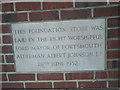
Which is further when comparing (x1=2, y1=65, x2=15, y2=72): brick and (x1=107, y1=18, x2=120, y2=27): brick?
(x1=2, y1=65, x2=15, y2=72): brick

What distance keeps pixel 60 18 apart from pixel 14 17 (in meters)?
0.30

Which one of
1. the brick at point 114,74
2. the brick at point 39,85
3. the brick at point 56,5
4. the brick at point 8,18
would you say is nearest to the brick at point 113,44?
the brick at point 114,74

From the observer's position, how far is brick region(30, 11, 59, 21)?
1.10 m

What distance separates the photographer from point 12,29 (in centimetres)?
113

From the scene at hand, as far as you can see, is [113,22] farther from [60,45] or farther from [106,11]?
[60,45]

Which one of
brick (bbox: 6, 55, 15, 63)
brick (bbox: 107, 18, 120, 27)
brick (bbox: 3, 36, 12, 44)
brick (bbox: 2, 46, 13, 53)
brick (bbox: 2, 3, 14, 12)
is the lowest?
brick (bbox: 6, 55, 15, 63)

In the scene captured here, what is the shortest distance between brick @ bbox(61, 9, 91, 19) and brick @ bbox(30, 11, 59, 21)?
0.17 ft

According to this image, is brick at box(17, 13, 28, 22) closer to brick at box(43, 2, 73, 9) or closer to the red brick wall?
the red brick wall

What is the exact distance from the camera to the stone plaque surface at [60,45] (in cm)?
108

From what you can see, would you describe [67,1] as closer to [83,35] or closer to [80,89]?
[83,35]

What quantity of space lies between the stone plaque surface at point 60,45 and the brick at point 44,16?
0.03 meters

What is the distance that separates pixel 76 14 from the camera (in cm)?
108

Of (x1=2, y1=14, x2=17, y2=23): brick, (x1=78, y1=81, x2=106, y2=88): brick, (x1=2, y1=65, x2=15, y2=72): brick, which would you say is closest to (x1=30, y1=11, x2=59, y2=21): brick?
(x1=2, y1=14, x2=17, y2=23): brick

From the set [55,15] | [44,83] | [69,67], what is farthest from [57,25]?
[44,83]
